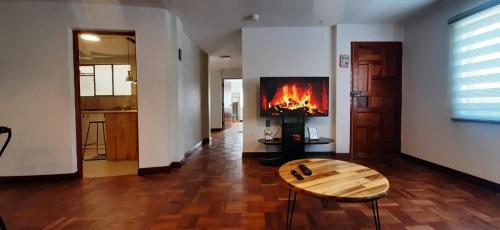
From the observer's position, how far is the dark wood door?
4.12 m

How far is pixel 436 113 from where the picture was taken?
11.2 ft

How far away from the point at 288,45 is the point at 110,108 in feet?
14.4

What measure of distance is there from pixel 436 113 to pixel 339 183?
276 cm

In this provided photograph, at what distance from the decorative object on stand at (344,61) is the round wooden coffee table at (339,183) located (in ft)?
8.28

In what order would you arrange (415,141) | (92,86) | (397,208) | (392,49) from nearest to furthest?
(397,208) < (415,141) < (392,49) < (92,86)

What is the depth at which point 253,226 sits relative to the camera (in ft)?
6.28

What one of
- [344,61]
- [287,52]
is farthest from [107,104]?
[344,61]

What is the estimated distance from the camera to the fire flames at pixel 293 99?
4.07 meters

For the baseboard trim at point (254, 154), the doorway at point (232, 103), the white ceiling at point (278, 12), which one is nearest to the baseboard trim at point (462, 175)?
the white ceiling at point (278, 12)

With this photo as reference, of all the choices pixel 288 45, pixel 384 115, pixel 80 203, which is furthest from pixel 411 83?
pixel 80 203

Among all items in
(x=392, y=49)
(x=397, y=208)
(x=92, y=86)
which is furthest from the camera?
(x=92, y=86)

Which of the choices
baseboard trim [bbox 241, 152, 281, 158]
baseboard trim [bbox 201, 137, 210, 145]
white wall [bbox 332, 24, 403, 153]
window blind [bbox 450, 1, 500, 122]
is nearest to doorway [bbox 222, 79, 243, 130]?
baseboard trim [bbox 201, 137, 210, 145]

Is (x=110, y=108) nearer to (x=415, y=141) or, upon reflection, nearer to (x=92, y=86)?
(x=92, y=86)

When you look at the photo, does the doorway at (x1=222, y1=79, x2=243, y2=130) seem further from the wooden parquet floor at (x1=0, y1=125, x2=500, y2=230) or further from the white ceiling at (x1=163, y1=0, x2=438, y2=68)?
the wooden parquet floor at (x1=0, y1=125, x2=500, y2=230)
